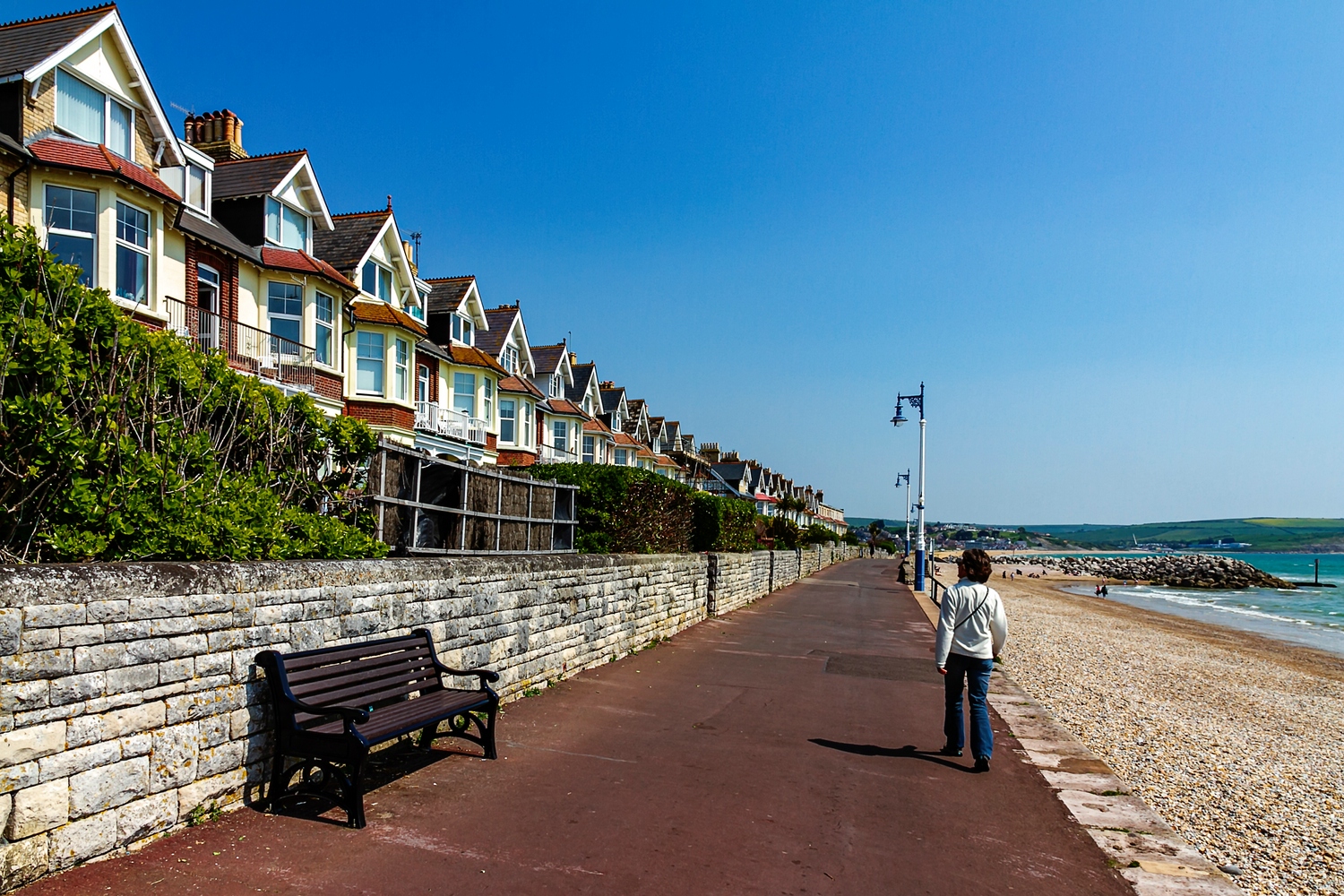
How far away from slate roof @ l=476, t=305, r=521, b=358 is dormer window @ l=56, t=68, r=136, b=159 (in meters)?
18.9

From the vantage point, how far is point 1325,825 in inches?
250

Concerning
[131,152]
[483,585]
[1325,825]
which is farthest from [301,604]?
[131,152]

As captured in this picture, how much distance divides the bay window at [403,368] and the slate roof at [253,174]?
19.3 ft

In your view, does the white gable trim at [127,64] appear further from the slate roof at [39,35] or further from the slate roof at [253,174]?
the slate roof at [253,174]

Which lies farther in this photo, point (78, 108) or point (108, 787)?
point (78, 108)

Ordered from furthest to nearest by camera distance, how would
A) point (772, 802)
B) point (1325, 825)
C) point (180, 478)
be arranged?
point (1325, 825), point (772, 802), point (180, 478)

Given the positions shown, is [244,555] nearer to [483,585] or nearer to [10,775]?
[10,775]

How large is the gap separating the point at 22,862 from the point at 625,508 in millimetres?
9937

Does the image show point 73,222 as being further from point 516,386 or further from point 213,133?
point 516,386

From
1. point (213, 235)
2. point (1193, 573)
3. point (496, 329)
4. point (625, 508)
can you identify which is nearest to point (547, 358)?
point (496, 329)

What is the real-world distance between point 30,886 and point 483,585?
13.9 feet

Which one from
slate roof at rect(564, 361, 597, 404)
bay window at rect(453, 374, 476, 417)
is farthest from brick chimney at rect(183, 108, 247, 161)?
slate roof at rect(564, 361, 597, 404)

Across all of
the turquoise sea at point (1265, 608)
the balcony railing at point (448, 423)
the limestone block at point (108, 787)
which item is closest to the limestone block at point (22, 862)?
the limestone block at point (108, 787)

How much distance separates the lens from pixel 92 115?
52.0ft
